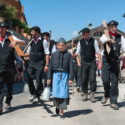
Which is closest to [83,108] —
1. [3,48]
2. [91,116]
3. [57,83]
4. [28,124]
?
[91,116]

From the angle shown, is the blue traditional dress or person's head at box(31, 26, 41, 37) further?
person's head at box(31, 26, 41, 37)

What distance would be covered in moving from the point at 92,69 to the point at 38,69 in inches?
63.9

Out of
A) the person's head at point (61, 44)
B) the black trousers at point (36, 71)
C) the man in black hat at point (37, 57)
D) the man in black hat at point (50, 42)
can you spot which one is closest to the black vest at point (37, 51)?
the man in black hat at point (37, 57)

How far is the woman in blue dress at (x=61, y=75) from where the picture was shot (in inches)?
201

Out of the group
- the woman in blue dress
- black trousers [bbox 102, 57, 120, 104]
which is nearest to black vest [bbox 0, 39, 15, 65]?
the woman in blue dress

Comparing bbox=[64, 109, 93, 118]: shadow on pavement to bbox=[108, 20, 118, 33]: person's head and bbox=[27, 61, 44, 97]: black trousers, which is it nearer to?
bbox=[27, 61, 44, 97]: black trousers

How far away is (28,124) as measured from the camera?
4.62 meters

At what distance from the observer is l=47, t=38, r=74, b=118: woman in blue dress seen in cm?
512

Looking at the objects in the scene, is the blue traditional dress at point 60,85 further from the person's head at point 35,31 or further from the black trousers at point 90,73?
the black trousers at point 90,73

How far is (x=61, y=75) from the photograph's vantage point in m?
5.22

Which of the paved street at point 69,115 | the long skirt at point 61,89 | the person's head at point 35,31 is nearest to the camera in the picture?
the paved street at point 69,115

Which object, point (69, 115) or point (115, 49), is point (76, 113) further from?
point (115, 49)

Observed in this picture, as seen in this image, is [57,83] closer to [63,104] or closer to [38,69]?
[63,104]

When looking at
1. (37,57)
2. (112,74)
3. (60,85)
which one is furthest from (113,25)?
(37,57)
